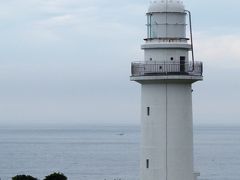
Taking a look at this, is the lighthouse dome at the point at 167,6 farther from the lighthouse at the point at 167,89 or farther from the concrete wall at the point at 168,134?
the concrete wall at the point at 168,134

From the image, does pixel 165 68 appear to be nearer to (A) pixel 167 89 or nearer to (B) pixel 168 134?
(A) pixel 167 89

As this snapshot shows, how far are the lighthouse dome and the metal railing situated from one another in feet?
4.98

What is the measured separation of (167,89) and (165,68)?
680mm

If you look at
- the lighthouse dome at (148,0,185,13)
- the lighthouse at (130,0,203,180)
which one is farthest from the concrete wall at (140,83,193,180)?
the lighthouse dome at (148,0,185,13)

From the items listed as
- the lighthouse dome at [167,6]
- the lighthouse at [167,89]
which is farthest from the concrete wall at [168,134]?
the lighthouse dome at [167,6]

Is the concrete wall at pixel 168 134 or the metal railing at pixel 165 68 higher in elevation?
the metal railing at pixel 165 68

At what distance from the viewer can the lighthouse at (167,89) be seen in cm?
2108

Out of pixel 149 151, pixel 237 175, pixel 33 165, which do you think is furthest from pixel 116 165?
pixel 149 151

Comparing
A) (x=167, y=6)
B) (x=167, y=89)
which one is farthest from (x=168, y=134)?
(x=167, y=6)

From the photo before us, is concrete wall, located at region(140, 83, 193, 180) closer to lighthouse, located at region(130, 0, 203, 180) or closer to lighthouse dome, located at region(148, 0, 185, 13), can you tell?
lighthouse, located at region(130, 0, 203, 180)

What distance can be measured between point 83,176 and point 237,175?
20201mm

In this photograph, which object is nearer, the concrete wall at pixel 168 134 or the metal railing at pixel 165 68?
the metal railing at pixel 165 68

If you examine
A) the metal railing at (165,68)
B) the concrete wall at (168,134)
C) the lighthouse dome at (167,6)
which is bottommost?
the concrete wall at (168,134)

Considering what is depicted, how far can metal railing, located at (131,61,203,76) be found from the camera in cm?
2105
